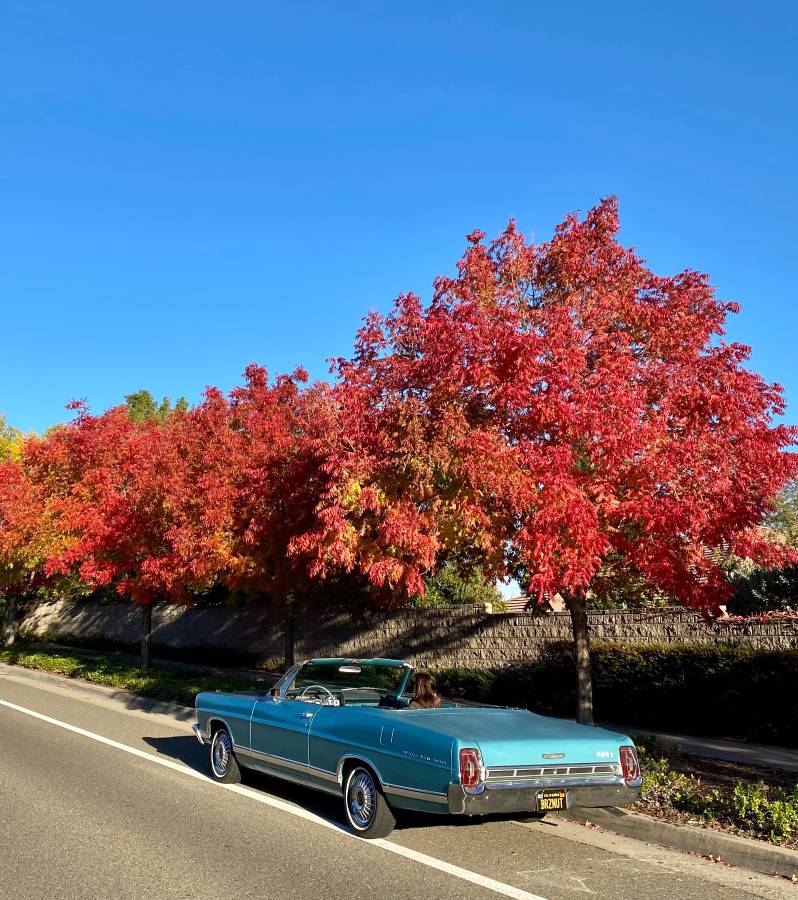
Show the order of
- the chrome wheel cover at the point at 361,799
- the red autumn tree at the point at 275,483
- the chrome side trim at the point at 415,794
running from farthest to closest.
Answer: the red autumn tree at the point at 275,483 → the chrome wheel cover at the point at 361,799 → the chrome side trim at the point at 415,794

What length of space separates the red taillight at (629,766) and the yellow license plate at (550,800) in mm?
633

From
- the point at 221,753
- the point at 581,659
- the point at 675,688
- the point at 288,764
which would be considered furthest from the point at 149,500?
the point at 675,688

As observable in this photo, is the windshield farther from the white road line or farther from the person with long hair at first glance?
the white road line

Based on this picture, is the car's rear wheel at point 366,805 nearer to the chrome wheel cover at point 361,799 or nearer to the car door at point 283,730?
the chrome wheel cover at point 361,799

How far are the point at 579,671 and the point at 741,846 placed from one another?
476cm

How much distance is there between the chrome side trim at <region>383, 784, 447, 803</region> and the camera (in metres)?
5.93

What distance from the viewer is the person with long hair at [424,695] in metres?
7.71

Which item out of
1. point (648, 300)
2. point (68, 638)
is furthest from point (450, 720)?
Result: point (68, 638)

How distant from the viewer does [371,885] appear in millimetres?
5453

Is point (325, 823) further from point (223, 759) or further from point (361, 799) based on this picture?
point (223, 759)

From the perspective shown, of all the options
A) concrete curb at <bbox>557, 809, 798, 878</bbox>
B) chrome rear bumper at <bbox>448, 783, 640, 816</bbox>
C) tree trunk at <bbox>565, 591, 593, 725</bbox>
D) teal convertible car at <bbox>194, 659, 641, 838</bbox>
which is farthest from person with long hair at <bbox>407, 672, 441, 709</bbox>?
tree trunk at <bbox>565, 591, 593, 725</bbox>

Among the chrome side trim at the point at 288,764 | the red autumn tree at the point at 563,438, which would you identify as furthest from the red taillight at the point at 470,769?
the red autumn tree at the point at 563,438

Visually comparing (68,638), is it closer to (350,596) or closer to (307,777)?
(350,596)

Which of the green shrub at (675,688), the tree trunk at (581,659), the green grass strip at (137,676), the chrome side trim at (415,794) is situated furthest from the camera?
the green grass strip at (137,676)
